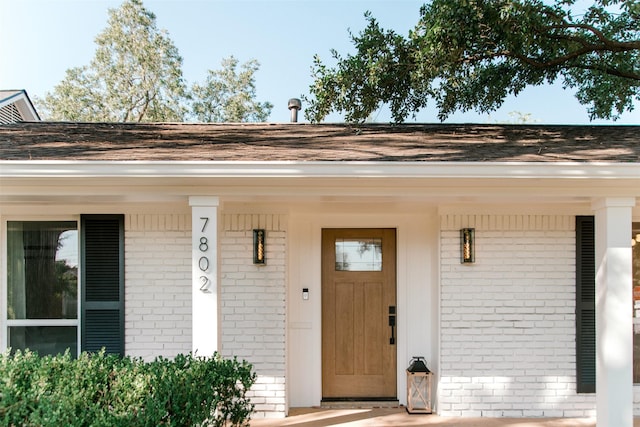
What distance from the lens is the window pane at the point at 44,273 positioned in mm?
5047

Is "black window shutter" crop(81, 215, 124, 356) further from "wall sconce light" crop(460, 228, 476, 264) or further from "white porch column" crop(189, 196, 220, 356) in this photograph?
"wall sconce light" crop(460, 228, 476, 264)

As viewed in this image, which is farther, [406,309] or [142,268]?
[406,309]

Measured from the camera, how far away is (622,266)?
153 inches

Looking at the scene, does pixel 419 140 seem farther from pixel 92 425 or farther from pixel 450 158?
pixel 92 425

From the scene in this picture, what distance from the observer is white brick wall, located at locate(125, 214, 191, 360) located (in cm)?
505

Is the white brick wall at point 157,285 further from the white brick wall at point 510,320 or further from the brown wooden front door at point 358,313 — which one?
the white brick wall at point 510,320

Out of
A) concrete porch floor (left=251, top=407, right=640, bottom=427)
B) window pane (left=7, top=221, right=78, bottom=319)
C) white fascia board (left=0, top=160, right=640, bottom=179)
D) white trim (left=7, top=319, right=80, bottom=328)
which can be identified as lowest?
concrete porch floor (left=251, top=407, right=640, bottom=427)

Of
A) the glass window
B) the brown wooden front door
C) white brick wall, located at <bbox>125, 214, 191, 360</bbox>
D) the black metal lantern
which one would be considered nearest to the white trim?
the glass window

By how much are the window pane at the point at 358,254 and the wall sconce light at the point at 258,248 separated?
101 centimetres

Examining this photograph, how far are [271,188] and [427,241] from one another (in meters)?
2.31

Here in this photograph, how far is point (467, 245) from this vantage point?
5.10 meters

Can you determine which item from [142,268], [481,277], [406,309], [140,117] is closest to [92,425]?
[142,268]

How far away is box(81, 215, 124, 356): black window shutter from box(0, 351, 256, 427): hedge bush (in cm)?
147

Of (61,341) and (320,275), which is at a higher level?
(320,275)
